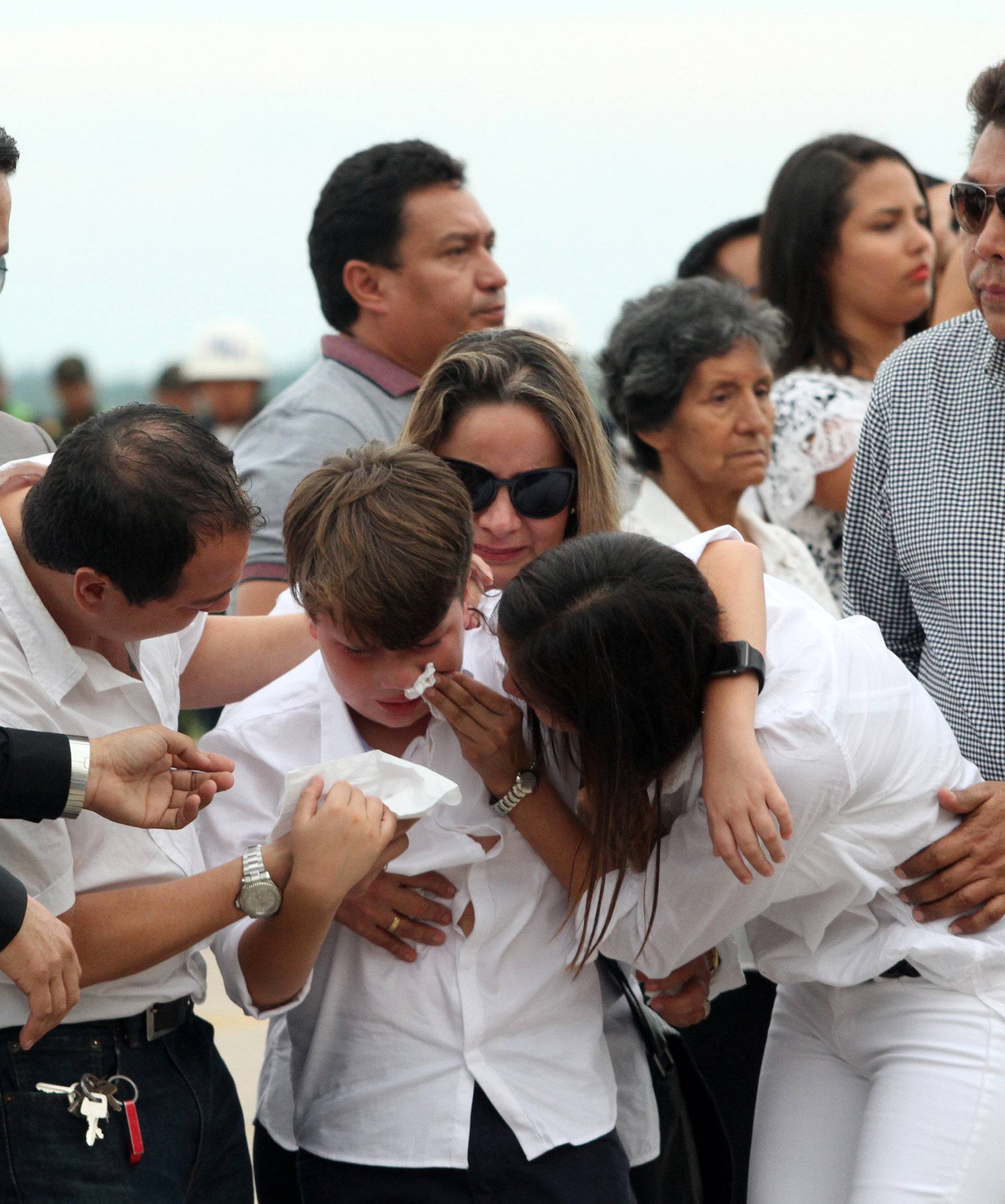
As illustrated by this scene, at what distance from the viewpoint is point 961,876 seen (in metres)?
2.14

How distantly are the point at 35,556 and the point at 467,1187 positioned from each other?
3.44 ft

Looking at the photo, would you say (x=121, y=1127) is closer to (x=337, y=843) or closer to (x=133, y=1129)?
(x=133, y=1129)

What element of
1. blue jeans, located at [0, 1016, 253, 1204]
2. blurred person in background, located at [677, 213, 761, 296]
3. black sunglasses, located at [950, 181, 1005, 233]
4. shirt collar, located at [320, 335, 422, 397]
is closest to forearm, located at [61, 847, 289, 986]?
blue jeans, located at [0, 1016, 253, 1204]

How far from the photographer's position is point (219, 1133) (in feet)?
6.75

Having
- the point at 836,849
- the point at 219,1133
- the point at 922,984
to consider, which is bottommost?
the point at 219,1133

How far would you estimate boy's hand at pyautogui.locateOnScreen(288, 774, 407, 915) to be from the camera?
5.95ft

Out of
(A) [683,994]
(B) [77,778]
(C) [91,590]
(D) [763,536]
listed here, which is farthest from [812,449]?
(B) [77,778]

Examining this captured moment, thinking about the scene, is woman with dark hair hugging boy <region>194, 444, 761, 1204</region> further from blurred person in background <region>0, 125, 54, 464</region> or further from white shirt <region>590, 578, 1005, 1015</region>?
blurred person in background <region>0, 125, 54, 464</region>

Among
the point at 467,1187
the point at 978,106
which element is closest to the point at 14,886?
the point at 467,1187

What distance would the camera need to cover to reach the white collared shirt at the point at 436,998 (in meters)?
1.97

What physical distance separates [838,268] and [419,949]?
96.0 inches

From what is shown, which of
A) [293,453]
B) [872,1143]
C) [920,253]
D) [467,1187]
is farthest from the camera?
[920,253]

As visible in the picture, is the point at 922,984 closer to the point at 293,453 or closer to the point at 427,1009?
the point at 427,1009

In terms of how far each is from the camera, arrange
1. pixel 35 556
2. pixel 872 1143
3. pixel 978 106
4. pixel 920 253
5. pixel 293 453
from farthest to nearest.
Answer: pixel 920 253 < pixel 293 453 < pixel 978 106 < pixel 872 1143 < pixel 35 556
